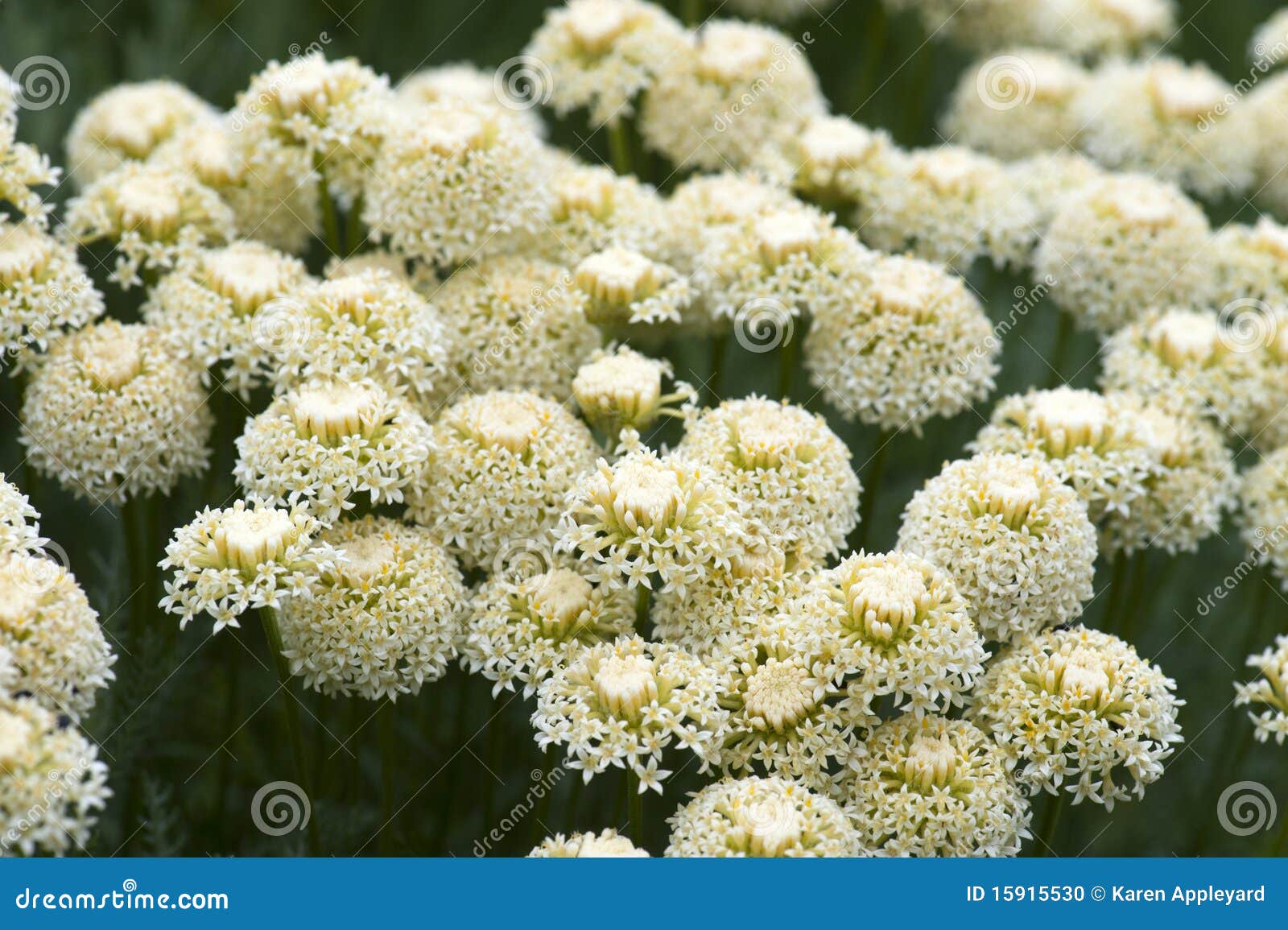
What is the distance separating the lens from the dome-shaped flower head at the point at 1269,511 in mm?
3906

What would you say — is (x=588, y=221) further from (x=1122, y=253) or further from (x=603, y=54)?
(x=1122, y=253)

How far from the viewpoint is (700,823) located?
288 cm

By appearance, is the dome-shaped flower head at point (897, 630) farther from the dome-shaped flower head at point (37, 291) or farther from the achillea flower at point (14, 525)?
the dome-shaped flower head at point (37, 291)

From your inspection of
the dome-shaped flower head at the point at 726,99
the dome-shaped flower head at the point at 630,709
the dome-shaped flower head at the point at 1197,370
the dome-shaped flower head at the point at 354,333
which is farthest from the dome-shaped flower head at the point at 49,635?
the dome-shaped flower head at the point at 1197,370

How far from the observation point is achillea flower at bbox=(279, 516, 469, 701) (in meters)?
3.19

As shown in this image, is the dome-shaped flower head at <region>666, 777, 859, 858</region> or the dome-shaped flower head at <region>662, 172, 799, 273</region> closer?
the dome-shaped flower head at <region>666, 777, 859, 858</region>

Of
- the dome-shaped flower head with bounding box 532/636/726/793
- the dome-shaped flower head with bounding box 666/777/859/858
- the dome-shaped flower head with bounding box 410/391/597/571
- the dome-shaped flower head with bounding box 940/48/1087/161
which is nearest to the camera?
the dome-shaped flower head with bounding box 666/777/859/858

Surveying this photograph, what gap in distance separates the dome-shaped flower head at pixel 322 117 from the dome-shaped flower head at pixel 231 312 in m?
0.41

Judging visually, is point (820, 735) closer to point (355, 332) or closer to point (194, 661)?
point (355, 332)

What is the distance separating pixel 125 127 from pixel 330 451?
193cm

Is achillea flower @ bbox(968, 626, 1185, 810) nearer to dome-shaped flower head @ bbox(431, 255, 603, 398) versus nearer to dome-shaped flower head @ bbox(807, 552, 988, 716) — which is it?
dome-shaped flower head @ bbox(807, 552, 988, 716)

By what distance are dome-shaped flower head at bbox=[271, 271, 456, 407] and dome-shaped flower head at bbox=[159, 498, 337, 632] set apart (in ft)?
1.74

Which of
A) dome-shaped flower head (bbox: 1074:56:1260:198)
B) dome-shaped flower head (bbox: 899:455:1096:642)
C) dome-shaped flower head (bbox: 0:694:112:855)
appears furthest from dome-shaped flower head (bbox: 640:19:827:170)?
dome-shaped flower head (bbox: 0:694:112:855)

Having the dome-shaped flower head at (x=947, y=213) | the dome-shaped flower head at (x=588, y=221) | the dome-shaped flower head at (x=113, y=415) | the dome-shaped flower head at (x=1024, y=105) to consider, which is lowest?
the dome-shaped flower head at (x=113, y=415)
